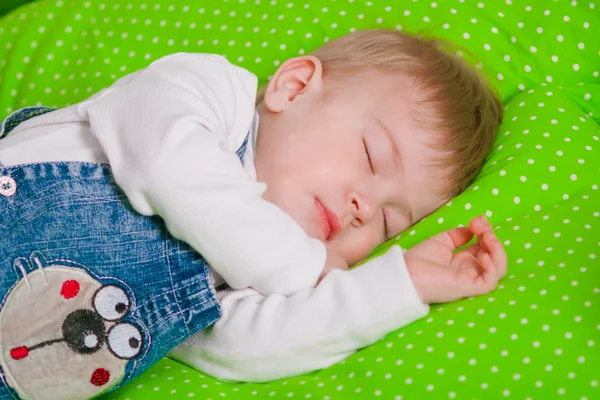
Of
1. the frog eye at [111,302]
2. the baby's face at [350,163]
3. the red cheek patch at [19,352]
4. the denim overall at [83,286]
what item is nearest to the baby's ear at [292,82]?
the baby's face at [350,163]

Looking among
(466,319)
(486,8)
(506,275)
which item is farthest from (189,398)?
(486,8)

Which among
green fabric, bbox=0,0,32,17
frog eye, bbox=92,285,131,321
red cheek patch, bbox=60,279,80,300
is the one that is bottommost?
frog eye, bbox=92,285,131,321

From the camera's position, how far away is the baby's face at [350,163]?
132 centimetres

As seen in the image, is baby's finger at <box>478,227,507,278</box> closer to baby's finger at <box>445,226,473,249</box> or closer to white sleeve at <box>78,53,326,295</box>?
baby's finger at <box>445,226,473,249</box>

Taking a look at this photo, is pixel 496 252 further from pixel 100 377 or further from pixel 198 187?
pixel 100 377

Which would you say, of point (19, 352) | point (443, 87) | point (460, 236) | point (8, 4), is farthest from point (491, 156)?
point (8, 4)

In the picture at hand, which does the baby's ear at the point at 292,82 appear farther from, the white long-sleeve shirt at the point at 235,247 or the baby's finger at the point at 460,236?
the baby's finger at the point at 460,236

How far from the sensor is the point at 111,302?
1158 mm

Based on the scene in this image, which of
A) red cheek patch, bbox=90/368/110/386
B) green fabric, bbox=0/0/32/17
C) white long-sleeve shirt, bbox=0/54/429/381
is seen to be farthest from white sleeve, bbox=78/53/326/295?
green fabric, bbox=0/0/32/17

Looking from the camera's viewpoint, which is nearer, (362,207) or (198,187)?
(198,187)

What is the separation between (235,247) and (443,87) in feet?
1.80

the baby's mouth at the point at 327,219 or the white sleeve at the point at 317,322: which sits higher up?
the baby's mouth at the point at 327,219

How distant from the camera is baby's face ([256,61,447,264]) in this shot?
132 centimetres

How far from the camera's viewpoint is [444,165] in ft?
4.66
